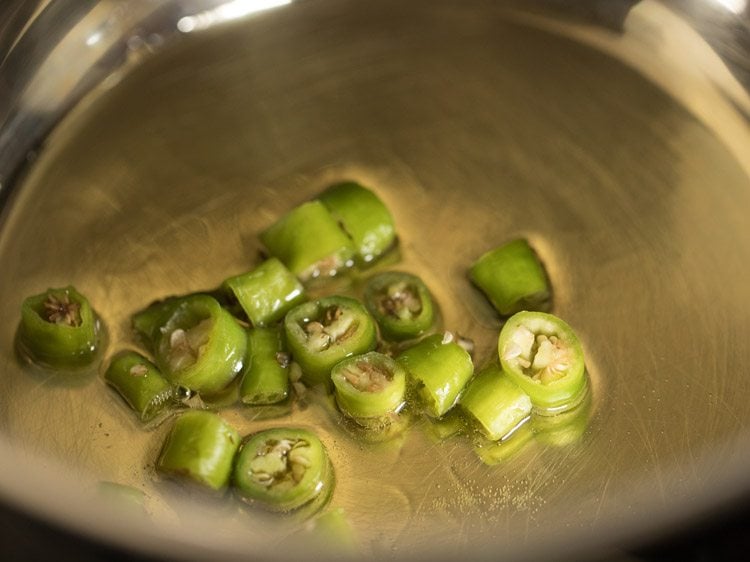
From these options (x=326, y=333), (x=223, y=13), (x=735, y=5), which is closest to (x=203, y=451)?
(x=326, y=333)

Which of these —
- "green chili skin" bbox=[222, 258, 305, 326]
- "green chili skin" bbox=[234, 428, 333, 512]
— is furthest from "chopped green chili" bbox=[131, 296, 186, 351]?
"green chili skin" bbox=[234, 428, 333, 512]

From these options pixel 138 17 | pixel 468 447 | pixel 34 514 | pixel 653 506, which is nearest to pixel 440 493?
pixel 468 447

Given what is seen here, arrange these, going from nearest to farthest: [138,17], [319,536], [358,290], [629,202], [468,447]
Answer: [319,536], [468,447], [358,290], [629,202], [138,17]

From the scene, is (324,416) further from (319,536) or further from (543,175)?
(543,175)

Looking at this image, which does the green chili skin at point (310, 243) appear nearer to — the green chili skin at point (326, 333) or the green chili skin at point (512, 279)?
the green chili skin at point (326, 333)

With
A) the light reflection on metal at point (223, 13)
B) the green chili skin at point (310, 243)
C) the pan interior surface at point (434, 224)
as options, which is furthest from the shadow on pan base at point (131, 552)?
the light reflection on metal at point (223, 13)

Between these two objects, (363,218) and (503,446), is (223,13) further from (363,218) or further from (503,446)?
(503,446)
